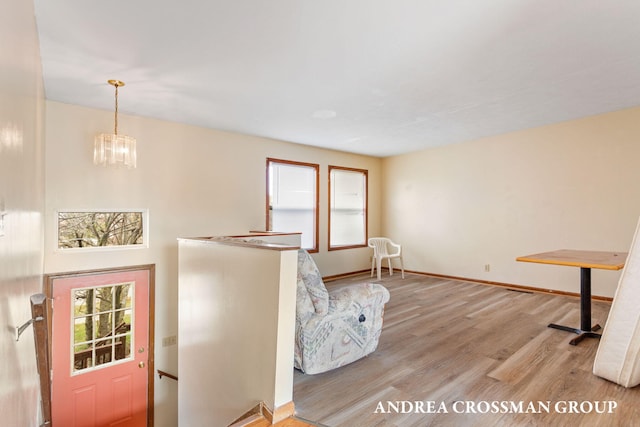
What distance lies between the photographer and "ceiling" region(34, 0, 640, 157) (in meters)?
2.10

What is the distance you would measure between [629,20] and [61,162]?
521cm

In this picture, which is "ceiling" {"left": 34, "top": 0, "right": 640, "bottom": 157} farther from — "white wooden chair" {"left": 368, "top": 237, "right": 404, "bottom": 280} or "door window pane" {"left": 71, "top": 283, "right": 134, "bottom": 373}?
"white wooden chair" {"left": 368, "top": 237, "right": 404, "bottom": 280}

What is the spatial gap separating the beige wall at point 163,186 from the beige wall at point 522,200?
3067mm

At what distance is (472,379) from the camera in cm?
242

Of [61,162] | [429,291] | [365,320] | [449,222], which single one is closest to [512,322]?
[429,291]

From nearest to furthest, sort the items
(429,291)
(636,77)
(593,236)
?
(636,77), (593,236), (429,291)

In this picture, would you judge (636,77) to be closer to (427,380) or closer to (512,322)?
(512,322)

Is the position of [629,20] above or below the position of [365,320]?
above

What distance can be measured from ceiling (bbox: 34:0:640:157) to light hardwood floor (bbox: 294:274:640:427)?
250 cm

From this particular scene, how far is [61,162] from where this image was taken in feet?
11.9

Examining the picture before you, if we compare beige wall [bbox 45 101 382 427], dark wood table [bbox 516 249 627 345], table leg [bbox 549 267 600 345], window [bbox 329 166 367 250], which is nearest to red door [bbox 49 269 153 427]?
beige wall [bbox 45 101 382 427]

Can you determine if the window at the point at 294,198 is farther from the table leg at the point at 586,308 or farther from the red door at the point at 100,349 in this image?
the table leg at the point at 586,308

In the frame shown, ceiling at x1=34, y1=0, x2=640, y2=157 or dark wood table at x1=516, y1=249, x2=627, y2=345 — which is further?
dark wood table at x1=516, y1=249, x2=627, y2=345

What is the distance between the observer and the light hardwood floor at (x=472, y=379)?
2004 mm
